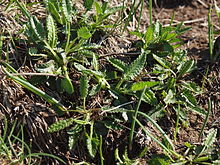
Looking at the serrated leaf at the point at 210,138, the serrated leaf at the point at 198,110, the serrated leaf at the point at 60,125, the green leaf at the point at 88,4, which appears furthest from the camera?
the green leaf at the point at 88,4

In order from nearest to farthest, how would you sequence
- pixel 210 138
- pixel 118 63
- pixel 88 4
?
pixel 210 138
pixel 118 63
pixel 88 4

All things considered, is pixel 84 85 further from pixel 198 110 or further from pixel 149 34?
pixel 198 110

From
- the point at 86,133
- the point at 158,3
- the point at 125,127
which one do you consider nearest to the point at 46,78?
the point at 86,133

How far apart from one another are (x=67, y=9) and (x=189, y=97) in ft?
2.86

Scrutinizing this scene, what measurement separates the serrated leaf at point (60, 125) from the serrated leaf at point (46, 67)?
0.28 metres

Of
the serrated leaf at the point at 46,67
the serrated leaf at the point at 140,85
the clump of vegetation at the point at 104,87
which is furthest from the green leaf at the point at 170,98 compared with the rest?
the serrated leaf at the point at 46,67

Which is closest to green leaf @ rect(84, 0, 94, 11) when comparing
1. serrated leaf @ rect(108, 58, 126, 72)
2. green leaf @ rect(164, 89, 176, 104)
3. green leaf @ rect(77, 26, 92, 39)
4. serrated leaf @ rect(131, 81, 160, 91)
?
green leaf @ rect(77, 26, 92, 39)

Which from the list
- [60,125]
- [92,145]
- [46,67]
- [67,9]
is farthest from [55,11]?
[92,145]

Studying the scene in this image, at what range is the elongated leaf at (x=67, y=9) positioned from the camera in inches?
80.7

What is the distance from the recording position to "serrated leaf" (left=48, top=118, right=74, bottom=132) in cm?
182

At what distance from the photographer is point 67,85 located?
1.92 metres

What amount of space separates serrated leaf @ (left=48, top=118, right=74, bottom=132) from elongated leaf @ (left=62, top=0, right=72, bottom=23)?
1.92 feet

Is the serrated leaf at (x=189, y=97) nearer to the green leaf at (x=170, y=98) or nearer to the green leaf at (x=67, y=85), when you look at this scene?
the green leaf at (x=170, y=98)

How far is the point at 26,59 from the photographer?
2.02m
